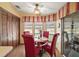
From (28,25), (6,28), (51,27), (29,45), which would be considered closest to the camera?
(29,45)

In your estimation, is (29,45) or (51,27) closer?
(29,45)

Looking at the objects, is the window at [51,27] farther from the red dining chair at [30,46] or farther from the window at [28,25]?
the red dining chair at [30,46]

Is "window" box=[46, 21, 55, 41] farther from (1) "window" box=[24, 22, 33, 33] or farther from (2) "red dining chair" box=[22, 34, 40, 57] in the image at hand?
(2) "red dining chair" box=[22, 34, 40, 57]

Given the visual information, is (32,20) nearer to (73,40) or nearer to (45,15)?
(45,15)

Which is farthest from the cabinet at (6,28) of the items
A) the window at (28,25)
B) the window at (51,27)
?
the window at (51,27)

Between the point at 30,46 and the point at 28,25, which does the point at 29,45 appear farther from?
the point at 28,25

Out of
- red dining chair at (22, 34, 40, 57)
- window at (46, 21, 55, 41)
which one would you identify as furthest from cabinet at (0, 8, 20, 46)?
window at (46, 21, 55, 41)

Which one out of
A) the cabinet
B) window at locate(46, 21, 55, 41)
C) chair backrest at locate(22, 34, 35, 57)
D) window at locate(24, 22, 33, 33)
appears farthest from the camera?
window at locate(24, 22, 33, 33)

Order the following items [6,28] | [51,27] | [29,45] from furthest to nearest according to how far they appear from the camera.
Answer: [51,27]
[6,28]
[29,45]

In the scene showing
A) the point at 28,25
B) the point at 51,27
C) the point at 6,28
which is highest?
the point at 28,25

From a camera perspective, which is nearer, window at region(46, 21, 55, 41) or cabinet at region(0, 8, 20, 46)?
cabinet at region(0, 8, 20, 46)

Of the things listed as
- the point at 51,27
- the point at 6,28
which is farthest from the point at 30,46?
the point at 51,27

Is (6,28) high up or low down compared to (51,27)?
down

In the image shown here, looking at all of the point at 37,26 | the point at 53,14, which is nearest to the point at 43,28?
the point at 37,26
